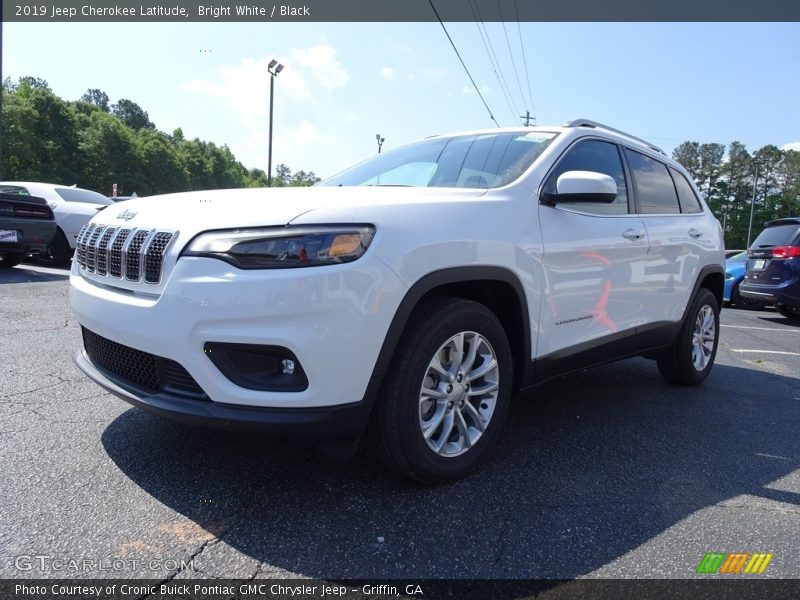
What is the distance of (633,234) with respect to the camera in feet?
11.5

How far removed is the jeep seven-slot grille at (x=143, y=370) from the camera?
7.05 ft

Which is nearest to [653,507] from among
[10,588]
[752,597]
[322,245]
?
[752,597]

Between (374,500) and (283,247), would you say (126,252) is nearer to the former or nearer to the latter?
(283,247)

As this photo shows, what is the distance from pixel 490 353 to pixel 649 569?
1.05m

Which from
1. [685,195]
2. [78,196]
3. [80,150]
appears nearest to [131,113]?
[80,150]

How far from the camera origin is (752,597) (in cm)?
186

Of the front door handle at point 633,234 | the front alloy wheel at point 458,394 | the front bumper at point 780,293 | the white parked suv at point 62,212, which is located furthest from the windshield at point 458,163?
the front bumper at point 780,293

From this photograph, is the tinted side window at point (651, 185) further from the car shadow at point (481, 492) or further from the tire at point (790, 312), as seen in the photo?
the tire at point (790, 312)

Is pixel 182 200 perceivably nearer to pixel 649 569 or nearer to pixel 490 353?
pixel 490 353

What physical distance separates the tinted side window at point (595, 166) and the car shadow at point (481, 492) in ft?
4.24

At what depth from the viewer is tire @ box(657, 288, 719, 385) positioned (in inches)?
171

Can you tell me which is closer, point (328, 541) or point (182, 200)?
point (328, 541)

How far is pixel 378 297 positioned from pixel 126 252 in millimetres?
1097

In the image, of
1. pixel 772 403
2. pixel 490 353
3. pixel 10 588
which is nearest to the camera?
pixel 10 588
